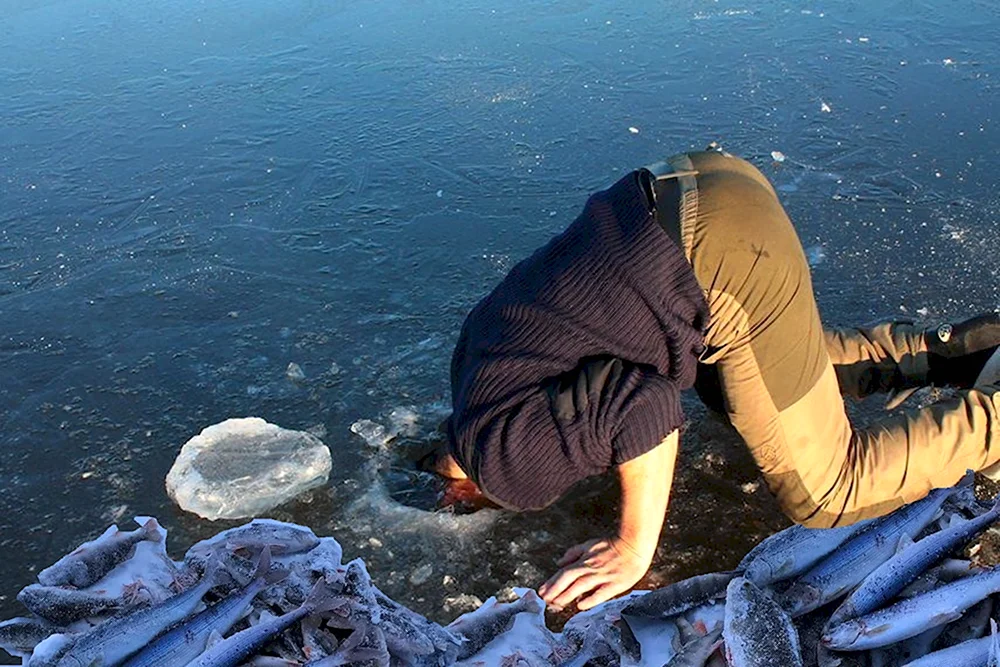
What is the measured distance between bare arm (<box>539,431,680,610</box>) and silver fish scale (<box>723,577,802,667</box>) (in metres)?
0.74

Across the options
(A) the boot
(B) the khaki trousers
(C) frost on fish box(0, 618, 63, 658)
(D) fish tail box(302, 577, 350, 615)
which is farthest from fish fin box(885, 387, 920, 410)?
(C) frost on fish box(0, 618, 63, 658)

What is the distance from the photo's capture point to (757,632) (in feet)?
6.03

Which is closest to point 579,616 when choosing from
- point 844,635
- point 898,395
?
point 844,635

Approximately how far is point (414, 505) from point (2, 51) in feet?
24.5

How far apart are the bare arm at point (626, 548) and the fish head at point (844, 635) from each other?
847 millimetres

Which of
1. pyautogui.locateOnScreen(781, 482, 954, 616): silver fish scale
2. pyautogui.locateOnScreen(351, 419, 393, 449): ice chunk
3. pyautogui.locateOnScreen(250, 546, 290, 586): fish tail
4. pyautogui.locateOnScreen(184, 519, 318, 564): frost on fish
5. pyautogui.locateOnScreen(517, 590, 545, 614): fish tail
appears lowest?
pyautogui.locateOnScreen(351, 419, 393, 449): ice chunk

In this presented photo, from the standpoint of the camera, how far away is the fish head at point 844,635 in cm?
187

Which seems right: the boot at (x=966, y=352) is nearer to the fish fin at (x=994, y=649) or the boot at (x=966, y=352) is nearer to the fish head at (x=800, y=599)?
the fish head at (x=800, y=599)

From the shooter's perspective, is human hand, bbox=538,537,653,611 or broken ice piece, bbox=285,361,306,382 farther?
broken ice piece, bbox=285,361,306,382

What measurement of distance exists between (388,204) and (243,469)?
8.10 feet

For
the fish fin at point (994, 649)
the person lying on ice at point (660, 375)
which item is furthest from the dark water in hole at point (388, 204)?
the fish fin at point (994, 649)

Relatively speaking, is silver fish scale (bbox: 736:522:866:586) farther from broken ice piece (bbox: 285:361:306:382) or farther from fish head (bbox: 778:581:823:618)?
broken ice piece (bbox: 285:361:306:382)

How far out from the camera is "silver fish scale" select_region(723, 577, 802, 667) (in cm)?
179

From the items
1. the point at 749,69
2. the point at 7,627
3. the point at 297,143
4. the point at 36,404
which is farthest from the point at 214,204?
the point at 749,69
